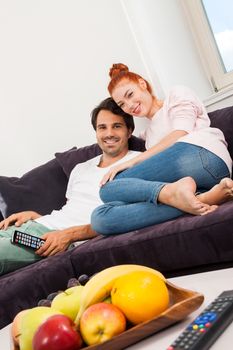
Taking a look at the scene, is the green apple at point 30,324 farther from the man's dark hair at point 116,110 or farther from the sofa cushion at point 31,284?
the man's dark hair at point 116,110

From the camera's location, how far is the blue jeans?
1.58m

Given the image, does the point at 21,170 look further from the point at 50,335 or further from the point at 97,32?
the point at 50,335

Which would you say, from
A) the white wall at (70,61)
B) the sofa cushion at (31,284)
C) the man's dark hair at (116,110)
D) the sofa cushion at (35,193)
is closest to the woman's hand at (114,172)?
the sofa cushion at (31,284)

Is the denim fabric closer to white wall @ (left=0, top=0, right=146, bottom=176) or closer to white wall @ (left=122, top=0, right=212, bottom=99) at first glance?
white wall @ (left=0, top=0, right=146, bottom=176)

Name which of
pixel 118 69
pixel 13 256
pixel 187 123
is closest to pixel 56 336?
pixel 13 256

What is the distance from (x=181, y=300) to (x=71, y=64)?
2.29 metres

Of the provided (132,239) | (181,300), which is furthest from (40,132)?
(181,300)

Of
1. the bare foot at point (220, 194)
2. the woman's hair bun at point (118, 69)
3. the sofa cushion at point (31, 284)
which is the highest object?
the woman's hair bun at point (118, 69)

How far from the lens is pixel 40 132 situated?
2.94 meters

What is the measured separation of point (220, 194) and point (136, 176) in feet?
1.30

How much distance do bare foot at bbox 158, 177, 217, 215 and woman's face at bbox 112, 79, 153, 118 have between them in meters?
0.68

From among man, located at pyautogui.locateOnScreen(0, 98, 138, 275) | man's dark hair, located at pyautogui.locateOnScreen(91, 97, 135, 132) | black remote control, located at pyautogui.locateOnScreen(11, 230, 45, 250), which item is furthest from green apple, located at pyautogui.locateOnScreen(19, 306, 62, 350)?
man's dark hair, located at pyautogui.locateOnScreen(91, 97, 135, 132)

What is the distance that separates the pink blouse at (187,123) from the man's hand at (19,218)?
69cm

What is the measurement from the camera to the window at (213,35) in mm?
2711
